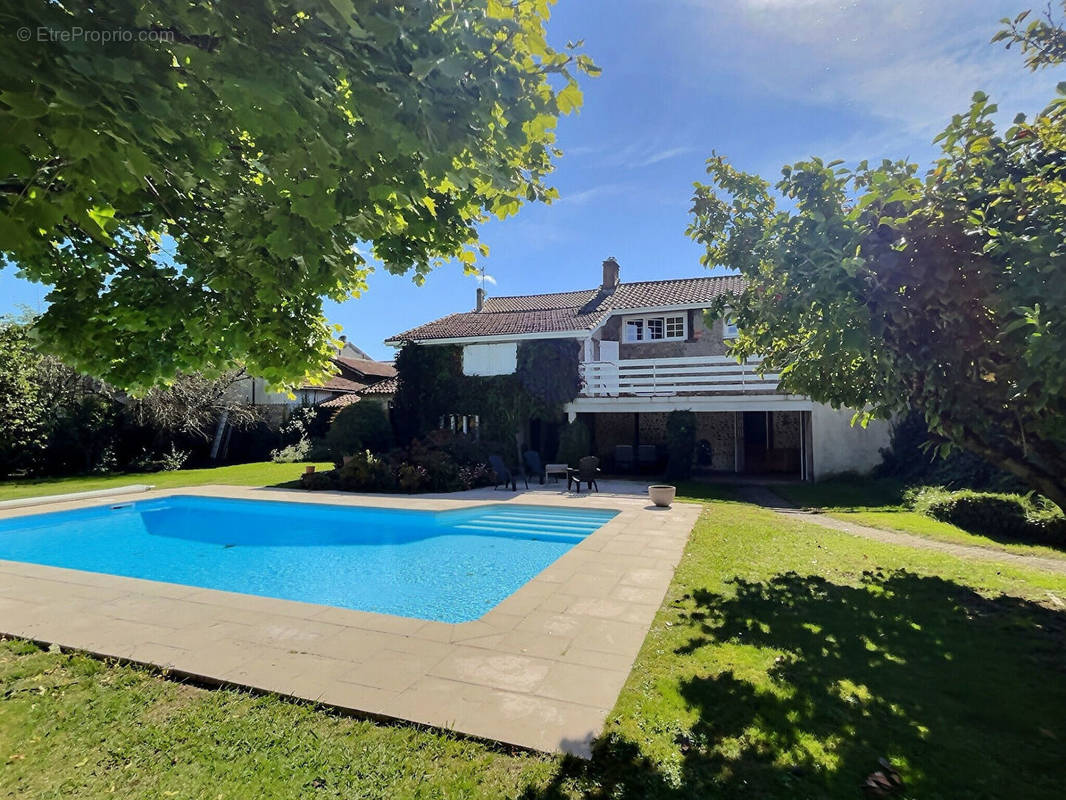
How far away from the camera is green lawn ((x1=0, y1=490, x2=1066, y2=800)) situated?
3.07 m

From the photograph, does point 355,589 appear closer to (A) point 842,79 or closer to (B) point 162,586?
(B) point 162,586

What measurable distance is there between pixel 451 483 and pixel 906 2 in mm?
15113

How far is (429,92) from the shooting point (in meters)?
2.47

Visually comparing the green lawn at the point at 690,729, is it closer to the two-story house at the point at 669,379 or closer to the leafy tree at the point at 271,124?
the leafy tree at the point at 271,124

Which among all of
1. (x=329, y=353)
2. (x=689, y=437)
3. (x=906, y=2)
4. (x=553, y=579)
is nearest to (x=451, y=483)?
(x=689, y=437)

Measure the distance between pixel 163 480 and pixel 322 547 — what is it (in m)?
12.3

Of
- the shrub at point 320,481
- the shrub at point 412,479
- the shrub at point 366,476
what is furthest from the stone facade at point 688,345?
the shrub at point 320,481

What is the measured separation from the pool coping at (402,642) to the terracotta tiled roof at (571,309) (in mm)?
15290

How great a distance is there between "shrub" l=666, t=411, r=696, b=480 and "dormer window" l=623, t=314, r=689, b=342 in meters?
5.44

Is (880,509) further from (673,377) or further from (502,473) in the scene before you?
(502,473)

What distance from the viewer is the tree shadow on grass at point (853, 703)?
311 cm

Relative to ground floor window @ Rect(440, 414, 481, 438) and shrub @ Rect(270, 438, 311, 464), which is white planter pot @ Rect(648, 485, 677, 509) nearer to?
ground floor window @ Rect(440, 414, 481, 438)

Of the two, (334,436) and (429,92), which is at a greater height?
(429,92)

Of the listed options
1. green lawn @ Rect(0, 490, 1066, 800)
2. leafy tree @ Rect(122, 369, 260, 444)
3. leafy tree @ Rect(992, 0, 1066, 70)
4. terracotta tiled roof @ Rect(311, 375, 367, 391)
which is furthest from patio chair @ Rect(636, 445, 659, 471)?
terracotta tiled roof @ Rect(311, 375, 367, 391)
